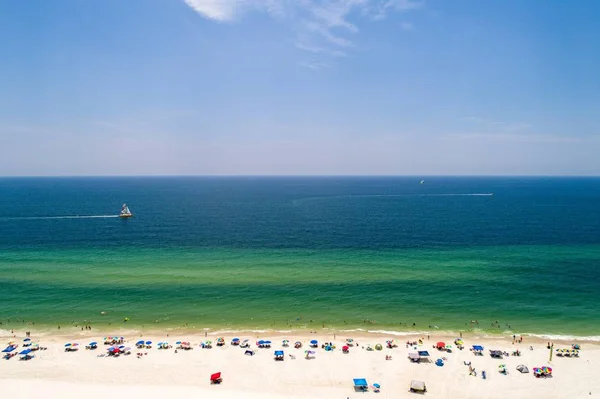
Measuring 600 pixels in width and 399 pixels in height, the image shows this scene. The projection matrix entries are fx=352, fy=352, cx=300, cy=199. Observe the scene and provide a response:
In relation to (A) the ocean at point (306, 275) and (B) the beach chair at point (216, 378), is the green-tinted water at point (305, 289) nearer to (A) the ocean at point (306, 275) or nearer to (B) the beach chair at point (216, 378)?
(A) the ocean at point (306, 275)

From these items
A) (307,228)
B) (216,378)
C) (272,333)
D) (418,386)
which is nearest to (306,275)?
(272,333)

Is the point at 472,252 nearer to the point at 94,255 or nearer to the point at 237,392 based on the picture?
the point at 237,392

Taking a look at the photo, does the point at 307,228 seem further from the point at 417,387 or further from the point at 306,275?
the point at 417,387

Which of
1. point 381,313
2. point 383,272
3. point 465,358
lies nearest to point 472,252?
point 383,272

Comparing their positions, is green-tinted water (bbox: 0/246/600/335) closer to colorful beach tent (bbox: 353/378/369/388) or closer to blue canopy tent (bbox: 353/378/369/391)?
colorful beach tent (bbox: 353/378/369/388)

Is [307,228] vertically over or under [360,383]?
over

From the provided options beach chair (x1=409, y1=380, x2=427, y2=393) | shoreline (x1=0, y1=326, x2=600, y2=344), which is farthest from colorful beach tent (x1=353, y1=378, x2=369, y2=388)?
shoreline (x1=0, y1=326, x2=600, y2=344)

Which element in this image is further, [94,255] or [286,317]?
[94,255]

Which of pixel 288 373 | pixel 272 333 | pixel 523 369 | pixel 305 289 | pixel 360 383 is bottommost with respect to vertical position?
pixel 288 373

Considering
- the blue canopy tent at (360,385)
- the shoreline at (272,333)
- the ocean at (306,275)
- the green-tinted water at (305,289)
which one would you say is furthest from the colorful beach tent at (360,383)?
the green-tinted water at (305,289)
